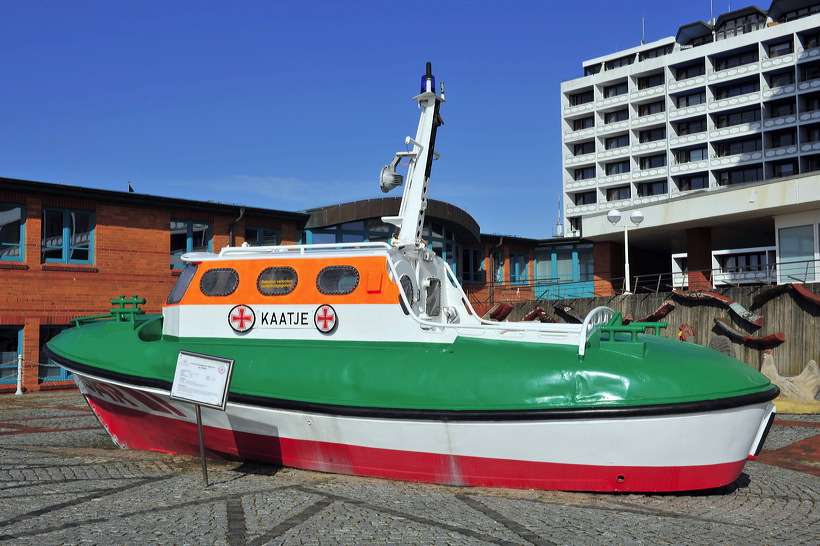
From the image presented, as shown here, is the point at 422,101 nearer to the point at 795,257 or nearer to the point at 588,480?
the point at 588,480

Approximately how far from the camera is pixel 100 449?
9.48 meters

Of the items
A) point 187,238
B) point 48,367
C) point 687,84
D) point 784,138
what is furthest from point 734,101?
point 48,367

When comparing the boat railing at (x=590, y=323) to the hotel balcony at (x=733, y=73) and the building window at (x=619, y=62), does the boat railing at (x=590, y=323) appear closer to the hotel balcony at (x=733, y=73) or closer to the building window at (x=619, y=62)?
the hotel balcony at (x=733, y=73)

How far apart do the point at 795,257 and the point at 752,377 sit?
16.9 m

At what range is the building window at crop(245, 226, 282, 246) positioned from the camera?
23344 mm

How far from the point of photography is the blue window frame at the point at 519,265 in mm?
33459

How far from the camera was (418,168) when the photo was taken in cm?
961

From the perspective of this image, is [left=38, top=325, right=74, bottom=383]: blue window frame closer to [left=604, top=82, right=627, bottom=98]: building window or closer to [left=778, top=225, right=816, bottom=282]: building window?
[left=778, top=225, right=816, bottom=282]: building window

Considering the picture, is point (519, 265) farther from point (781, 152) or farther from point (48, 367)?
point (781, 152)

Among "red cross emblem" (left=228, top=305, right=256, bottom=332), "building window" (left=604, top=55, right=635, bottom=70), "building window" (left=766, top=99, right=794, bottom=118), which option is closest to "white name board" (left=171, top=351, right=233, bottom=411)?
"red cross emblem" (left=228, top=305, right=256, bottom=332)

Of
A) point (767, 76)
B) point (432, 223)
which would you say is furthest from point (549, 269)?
point (767, 76)

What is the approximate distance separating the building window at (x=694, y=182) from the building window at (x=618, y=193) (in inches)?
205

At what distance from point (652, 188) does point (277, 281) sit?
196 ft

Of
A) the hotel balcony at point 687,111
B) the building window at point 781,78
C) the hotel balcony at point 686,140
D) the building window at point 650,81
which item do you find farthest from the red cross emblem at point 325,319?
the building window at point 650,81
